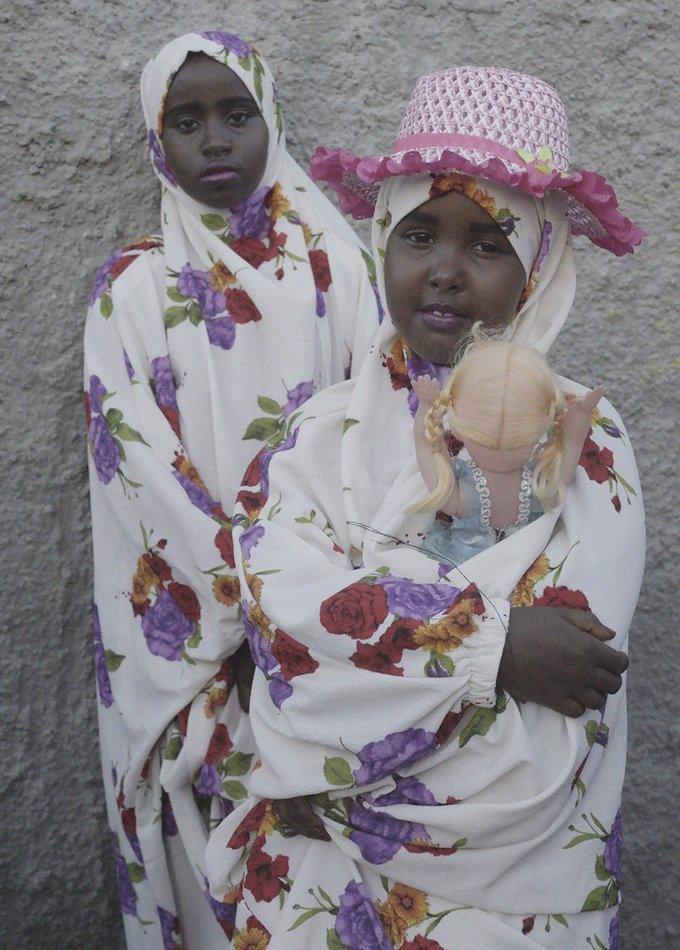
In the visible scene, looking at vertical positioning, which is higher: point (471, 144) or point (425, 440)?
point (471, 144)

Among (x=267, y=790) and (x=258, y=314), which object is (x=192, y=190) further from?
(x=267, y=790)

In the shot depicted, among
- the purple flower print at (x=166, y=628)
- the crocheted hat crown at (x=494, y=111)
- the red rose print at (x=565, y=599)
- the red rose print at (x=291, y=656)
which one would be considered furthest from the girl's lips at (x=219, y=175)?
the red rose print at (x=565, y=599)

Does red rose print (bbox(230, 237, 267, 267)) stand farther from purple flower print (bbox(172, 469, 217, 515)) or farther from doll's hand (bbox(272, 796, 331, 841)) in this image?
doll's hand (bbox(272, 796, 331, 841))

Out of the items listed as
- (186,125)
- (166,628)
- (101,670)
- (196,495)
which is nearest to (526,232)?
(196,495)

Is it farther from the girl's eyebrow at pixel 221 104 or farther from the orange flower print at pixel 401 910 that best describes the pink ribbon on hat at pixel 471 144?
the orange flower print at pixel 401 910

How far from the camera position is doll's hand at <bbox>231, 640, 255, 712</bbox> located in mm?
2285

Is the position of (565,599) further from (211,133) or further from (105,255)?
(105,255)

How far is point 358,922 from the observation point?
1756 mm

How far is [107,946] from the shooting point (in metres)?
2.81

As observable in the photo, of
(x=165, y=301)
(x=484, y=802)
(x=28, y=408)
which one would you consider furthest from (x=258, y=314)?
(x=484, y=802)

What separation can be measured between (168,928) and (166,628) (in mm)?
609

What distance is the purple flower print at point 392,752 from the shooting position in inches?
65.2

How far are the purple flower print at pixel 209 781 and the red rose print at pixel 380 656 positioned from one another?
2.24ft

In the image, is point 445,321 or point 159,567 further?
point 159,567
